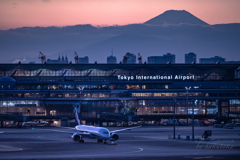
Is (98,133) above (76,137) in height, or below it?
above

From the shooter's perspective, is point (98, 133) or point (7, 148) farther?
point (98, 133)

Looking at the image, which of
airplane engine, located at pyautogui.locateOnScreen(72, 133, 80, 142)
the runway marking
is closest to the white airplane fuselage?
airplane engine, located at pyautogui.locateOnScreen(72, 133, 80, 142)

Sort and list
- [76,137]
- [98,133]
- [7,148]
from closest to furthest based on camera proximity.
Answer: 1. [7,148]
2. [98,133]
3. [76,137]

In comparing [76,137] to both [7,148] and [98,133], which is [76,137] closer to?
[98,133]

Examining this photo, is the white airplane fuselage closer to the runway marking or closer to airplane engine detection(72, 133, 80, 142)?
airplane engine detection(72, 133, 80, 142)

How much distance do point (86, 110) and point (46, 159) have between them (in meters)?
120

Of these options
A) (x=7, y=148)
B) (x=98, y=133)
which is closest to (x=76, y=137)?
(x=98, y=133)

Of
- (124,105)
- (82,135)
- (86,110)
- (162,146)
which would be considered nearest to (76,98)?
(86,110)

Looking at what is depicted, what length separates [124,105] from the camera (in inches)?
7333

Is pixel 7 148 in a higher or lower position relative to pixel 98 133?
lower

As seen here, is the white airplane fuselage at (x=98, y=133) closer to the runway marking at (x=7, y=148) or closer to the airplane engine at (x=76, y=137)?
the airplane engine at (x=76, y=137)

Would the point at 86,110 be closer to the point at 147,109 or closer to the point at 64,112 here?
the point at 64,112

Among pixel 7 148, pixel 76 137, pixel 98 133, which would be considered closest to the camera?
pixel 7 148

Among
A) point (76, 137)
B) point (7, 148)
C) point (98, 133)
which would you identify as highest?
point (98, 133)
